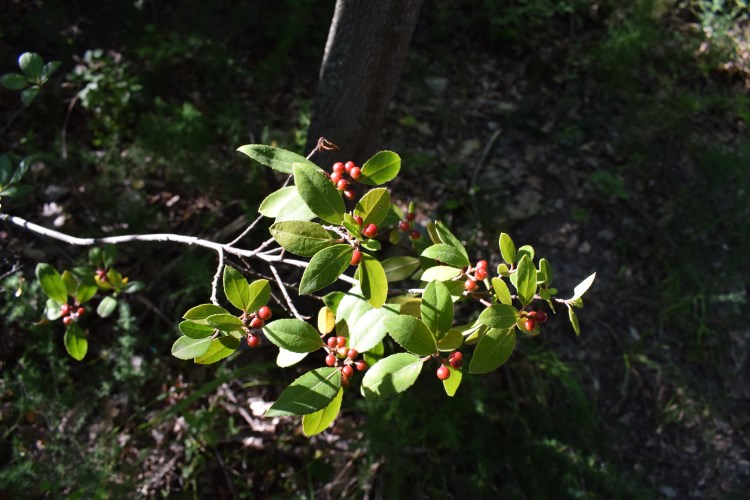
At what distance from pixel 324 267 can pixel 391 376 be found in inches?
12.0

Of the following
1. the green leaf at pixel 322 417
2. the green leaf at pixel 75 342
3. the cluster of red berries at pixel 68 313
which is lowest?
the green leaf at pixel 75 342

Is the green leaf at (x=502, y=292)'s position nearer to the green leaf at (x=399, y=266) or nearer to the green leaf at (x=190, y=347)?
Result: the green leaf at (x=399, y=266)

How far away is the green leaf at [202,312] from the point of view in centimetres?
131

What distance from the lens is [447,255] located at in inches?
55.9

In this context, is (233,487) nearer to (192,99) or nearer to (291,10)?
(192,99)

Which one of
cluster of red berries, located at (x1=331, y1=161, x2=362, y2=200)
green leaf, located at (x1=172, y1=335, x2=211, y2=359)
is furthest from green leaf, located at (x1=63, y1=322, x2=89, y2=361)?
cluster of red berries, located at (x1=331, y1=161, x2=362, y2=200)

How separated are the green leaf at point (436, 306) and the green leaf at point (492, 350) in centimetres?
9

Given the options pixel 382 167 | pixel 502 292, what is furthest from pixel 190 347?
pixel 502 292

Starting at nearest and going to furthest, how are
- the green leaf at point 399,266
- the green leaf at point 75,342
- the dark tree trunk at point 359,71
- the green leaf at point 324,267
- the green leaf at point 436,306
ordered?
the green leaf at point 324,267
the green leaf at point 436,306
the green leaf at point 399,266
the green leaf at point 75,342
the dark tree trunk at point 359,71

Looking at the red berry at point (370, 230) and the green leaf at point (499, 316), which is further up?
the red berry at point (370, 230)

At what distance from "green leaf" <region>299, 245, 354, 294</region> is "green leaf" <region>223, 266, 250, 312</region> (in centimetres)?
23

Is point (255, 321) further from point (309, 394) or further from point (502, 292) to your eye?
point (502, 292)

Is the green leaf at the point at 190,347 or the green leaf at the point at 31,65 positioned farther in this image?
the green leaf at the point at 31,65

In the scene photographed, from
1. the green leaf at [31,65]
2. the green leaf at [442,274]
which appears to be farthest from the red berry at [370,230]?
the green leaf at [31,65]
